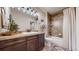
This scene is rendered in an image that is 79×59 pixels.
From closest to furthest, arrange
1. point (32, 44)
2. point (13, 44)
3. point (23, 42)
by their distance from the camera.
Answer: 1. point (13, 44)
2. point (23, 42)
3. point (32, 44)

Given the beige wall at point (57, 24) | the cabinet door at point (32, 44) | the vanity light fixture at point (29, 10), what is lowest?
the cabinet door at point (32, 44)

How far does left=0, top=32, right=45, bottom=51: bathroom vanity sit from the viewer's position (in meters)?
1.35

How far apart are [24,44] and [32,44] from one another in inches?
5.7

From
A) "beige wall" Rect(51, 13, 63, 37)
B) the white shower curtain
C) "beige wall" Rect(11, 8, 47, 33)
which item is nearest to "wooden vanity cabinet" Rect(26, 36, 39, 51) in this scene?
"beige wall" Rect(11, 8, 47, 33)

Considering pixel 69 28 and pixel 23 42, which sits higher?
pixel 69 28

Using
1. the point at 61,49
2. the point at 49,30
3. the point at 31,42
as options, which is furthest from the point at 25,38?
the point at 61,49

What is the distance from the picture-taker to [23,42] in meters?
1.56

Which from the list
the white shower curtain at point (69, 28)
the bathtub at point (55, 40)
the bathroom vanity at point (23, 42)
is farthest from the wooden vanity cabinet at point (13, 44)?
the white shower curtain at point (69, 28)

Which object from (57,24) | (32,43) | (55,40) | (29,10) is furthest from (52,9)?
(32,43)

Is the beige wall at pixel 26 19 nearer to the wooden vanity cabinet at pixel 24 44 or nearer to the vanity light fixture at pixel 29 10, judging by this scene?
the vanity light fixture at pixel 29 10

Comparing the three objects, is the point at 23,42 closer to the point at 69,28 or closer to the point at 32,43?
the point at 32,43

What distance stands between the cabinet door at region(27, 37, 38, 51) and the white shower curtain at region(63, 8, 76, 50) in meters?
0.45

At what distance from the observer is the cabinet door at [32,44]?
1.62 meters

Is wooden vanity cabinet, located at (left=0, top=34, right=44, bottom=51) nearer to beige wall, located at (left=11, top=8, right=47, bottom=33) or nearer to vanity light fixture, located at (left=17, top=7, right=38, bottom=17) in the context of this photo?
beige wall, located at (left=11, top=8, right=47, bottom=33)
